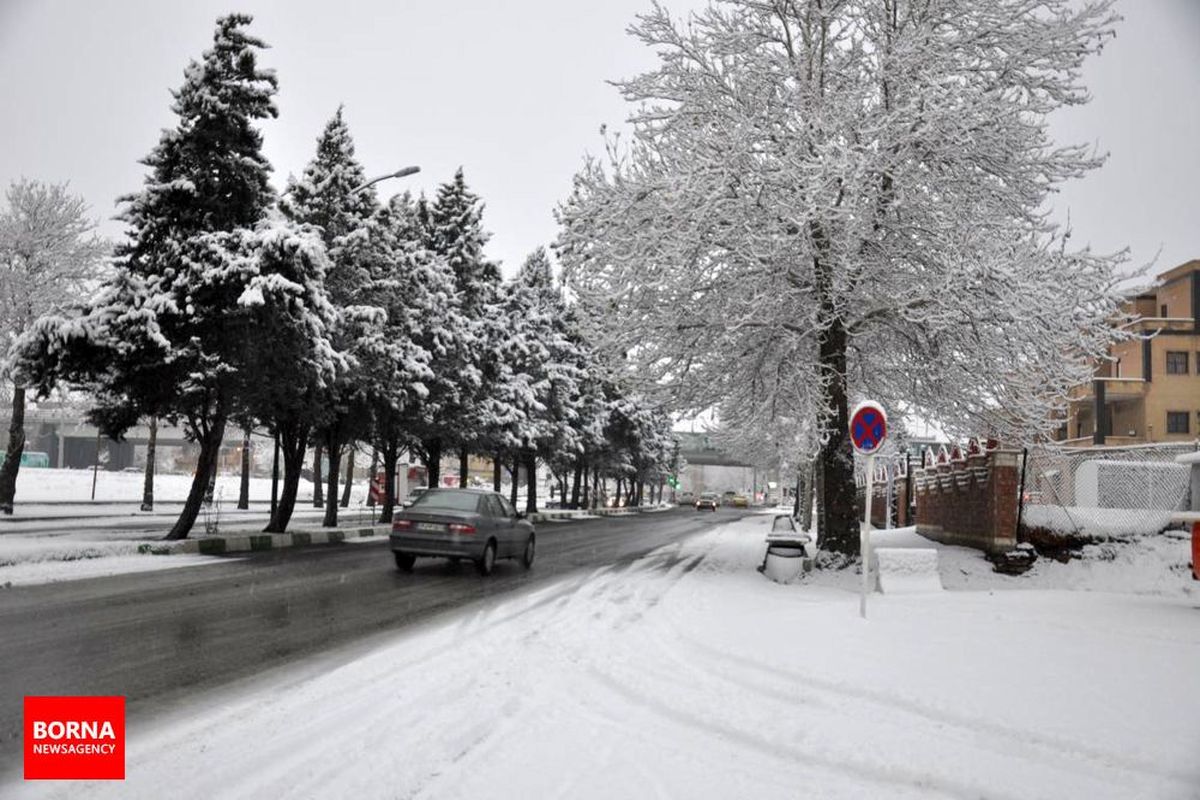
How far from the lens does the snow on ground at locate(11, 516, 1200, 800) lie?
4434mm

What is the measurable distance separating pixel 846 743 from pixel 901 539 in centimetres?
1568

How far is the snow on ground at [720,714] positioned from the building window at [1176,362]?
159 ft

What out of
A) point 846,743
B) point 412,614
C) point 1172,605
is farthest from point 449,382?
point 846,743

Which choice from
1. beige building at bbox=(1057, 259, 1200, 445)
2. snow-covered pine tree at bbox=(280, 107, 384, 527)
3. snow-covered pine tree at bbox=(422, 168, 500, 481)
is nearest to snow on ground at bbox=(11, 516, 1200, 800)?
snow-covered pine tree at bbox=(280, 107, 384, 527)

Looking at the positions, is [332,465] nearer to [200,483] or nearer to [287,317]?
[200,483]

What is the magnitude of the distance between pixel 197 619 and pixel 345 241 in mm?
15163

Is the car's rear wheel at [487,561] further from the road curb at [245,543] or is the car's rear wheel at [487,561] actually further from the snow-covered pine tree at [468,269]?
the snow-covered pine tree at [468,269]

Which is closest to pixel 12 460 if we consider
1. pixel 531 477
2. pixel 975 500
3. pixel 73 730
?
pixel 531 477

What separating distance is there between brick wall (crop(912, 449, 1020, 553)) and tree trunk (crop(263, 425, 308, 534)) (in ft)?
51.9

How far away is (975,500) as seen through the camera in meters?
15.7

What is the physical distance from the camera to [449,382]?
28562 millimetres

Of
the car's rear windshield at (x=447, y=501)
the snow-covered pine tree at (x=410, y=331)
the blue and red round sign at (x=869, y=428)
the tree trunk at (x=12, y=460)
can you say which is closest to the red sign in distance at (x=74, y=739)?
the blue and red round sign at (x=869, y=428)

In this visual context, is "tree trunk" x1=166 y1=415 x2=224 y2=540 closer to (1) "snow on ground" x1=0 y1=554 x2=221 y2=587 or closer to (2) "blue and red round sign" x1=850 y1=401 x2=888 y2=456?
(1) "snow on ground" x1=0 y1=554 x2=221 y2=587

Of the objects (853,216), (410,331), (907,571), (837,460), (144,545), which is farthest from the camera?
(410,331)
